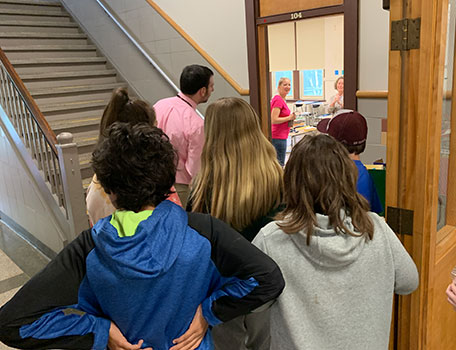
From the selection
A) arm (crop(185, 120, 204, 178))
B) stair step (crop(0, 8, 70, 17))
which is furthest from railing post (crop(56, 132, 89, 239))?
stair step (crop(0, 8, 70, 17))

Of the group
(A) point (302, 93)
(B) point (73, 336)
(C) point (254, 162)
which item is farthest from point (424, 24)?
(A) point (302, 93)

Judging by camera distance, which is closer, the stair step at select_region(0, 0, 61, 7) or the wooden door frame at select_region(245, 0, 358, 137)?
the wooden door frame at select_region(245, 0, 358, 137)

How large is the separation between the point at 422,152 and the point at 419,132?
0.07m

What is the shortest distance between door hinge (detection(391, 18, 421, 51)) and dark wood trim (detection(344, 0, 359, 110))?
7.85 feet

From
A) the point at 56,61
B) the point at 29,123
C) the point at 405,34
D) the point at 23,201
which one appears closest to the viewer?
the point at 405,34

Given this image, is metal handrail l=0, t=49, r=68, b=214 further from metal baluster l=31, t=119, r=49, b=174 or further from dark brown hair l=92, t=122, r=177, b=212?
dark brown hair l=92, t=122, r=177, b=212

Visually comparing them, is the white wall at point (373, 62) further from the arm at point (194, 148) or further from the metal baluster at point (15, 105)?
the metal baluster at point (15, 105)

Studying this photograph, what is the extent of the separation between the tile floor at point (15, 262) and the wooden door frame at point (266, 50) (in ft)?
8.80

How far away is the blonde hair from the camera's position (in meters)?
1.57

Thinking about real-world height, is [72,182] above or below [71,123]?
below

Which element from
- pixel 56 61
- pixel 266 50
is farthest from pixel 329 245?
pixel 56 61

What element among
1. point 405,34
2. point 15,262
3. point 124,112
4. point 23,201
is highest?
point 405,34

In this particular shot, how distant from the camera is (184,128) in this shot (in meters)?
2.68

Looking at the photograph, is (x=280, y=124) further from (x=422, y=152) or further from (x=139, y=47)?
→ (x=422, y=152)
